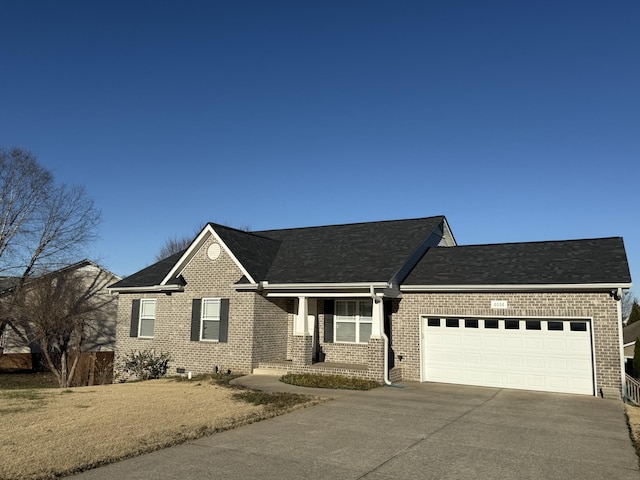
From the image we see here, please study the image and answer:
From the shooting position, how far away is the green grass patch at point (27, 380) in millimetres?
22031

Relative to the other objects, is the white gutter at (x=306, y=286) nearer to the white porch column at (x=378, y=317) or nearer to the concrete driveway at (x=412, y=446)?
the white porch column at (x=378, y=317)

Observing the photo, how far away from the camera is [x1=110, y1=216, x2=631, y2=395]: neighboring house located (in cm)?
1470

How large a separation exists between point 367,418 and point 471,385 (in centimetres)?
662

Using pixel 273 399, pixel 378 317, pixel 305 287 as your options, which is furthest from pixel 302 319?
pixel 273 399

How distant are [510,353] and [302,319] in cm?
698

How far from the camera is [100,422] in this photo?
31.8ft

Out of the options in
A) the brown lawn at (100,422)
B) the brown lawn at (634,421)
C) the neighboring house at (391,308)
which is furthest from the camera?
the neighboring house at (391,308)

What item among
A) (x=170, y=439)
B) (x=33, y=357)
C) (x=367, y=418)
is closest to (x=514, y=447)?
(x=367, y=418)

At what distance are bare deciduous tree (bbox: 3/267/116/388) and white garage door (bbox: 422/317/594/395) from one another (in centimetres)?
1590

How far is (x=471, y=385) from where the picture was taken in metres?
15.9

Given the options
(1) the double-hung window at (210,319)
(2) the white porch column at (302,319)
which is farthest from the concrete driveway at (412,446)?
(1) the double-hung window at (210,319)

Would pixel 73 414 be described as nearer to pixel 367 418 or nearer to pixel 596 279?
pixel 367 418

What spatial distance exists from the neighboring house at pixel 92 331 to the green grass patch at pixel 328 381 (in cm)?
1790

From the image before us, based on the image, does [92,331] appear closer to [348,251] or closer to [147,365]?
[147,365]
